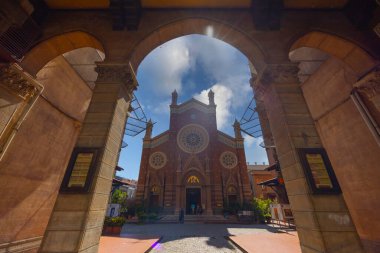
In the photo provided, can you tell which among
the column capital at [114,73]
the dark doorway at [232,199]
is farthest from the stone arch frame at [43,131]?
the dark doorway at [232,199]

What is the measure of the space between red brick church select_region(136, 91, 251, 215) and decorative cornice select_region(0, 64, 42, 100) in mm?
20211

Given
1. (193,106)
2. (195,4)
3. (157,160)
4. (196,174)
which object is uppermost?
(193,106)

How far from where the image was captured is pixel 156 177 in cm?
2378

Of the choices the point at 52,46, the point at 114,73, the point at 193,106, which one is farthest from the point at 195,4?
the point at 193,106

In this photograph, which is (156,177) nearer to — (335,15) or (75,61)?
(75,61)

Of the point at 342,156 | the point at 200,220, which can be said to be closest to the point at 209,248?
the point at 342,156

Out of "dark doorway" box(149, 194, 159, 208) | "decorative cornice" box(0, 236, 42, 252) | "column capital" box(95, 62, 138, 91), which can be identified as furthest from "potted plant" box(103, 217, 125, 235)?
"dark doorway" box(149, 194, 159, 208)

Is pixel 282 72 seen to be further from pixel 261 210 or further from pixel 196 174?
pixel 196 174

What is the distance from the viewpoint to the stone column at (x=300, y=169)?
3002mm

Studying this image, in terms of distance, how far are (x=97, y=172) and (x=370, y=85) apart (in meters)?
7.48

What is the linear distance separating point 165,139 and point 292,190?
78.1 ft

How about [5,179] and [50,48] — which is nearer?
[5,179]

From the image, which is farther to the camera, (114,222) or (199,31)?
(114,222)

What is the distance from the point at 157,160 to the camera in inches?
989
